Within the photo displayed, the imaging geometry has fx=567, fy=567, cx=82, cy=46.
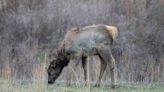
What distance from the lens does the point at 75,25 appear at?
24422mm

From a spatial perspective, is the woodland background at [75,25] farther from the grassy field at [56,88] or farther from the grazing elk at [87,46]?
the grassy field at [56,88]

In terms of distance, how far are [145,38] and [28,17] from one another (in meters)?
5.33

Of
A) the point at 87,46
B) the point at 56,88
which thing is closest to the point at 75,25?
the point at 87,46

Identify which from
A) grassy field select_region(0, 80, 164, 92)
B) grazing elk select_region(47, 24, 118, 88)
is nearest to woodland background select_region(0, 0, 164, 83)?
grazing elk select_region(47, 24, 118, 88)

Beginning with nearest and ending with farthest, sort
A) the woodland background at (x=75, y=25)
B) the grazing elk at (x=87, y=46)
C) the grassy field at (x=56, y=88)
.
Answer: the grassy field at (x=56, y=88)
the grazing elk at (x=87, y=46)
the woodland background at (x=75, y=25)

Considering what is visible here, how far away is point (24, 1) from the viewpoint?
26.4 metres

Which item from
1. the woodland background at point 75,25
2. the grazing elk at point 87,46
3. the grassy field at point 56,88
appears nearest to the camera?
the grassy field at point 56,88

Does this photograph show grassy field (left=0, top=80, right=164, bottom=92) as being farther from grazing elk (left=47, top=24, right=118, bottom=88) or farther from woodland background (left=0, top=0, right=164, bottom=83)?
woodland background (left=0, top=0, right=164, bottom=83)

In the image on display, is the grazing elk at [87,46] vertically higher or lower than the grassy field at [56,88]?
higher

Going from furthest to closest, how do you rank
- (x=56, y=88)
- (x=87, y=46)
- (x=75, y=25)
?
(x=75, y=25), (x=87, y=46), (x=56, y=88)

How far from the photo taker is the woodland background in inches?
880

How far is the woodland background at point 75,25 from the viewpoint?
2236 cm

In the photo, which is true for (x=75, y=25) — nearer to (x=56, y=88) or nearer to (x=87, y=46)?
(x=87, y=46)

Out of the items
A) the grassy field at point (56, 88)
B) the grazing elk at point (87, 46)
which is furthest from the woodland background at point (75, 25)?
the grassy field at point (56, 88)
